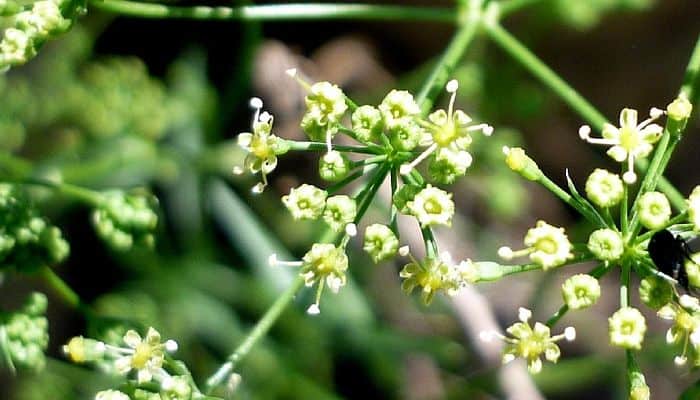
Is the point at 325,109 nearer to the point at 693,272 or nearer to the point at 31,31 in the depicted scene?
the point at 31,31

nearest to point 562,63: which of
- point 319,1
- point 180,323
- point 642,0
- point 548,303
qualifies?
point 642,0

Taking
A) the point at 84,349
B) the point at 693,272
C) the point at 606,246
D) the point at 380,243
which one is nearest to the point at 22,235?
the point at 84,349

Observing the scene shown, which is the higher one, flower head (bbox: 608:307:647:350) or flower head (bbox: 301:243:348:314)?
flower head (bbox: 301:243:348:314)

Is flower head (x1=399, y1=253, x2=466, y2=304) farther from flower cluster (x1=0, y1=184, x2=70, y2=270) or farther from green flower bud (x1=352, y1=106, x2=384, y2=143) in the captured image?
flower cluster (x1=0, y1=184, x2=70, y2=270)

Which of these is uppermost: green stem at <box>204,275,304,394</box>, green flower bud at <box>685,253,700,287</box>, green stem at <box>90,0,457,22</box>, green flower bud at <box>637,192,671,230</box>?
green stem at <box>90,0,457,22</box>

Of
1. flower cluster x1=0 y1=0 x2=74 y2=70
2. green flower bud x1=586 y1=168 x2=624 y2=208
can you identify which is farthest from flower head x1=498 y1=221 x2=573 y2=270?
flower cluster x1=0 y1=0 x2=74 y2=70

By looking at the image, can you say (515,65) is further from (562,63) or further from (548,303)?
(548,303)

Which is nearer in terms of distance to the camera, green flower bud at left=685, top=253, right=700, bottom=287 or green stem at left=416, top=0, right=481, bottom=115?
green flower bud at left=685, top=253, right=700, bottom=287

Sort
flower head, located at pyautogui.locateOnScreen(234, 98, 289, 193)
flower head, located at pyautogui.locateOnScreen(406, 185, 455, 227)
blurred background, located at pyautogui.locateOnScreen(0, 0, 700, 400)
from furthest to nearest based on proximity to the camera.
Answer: blurred background, located at pyautogui.locateOnScreen(0, 0, 700, 400) → flower head, located at pyautogui.locateOnScreen(234, 98, 289, 193) → flower head, located at pyautogui.locateOnScreen(406, 185, 455, 227)

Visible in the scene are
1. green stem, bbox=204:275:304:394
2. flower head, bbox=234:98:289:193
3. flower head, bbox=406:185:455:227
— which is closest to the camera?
flower head, bbox=406:185:455:227
